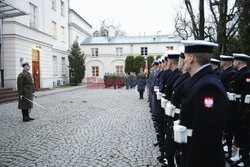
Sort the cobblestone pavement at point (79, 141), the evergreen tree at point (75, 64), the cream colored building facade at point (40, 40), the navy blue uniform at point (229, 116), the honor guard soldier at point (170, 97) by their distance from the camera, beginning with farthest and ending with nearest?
the evergreen tree at point (75, 64), the cream colored building facade at point (40, 40), the cobblestone pavement at point (79, 141), the navy blue uniform at point (229, 116), the honor guard soldier at point (170, 97)

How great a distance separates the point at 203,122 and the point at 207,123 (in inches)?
1.4

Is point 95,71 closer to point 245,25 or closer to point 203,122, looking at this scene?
point 245,25

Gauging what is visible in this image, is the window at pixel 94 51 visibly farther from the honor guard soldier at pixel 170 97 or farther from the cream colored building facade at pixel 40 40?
the honor guard soldier at pixel 170 97

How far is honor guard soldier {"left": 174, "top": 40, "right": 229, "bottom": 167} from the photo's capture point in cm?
176

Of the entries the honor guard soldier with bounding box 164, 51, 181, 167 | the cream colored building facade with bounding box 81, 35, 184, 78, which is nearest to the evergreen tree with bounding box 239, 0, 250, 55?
the honor guard soldier with bounding box 164, 51, 181, 167

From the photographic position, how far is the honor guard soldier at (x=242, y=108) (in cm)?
362

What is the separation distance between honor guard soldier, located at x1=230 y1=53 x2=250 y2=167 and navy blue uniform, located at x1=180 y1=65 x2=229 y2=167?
226cm

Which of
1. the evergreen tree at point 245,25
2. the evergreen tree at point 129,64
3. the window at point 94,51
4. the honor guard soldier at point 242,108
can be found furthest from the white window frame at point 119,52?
the honor guard soldier at point 242,108

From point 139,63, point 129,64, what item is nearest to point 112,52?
point 129,64

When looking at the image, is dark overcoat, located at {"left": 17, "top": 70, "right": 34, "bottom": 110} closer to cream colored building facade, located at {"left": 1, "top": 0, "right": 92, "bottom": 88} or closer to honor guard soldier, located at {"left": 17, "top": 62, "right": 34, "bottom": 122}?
honor guard soldier, located at {"left": 17, "top": 62, "right": 34, "bottom": 122}

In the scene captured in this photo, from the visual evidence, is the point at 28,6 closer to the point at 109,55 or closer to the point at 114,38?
the point at 109,55

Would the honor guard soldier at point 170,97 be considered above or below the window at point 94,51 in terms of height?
below

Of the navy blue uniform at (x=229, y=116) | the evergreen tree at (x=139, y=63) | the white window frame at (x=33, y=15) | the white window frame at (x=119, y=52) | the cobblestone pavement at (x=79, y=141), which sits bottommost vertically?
the cobblestone pavement at (x=79, y=141)

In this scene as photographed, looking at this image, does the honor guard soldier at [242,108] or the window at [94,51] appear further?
the window at [94,51]
